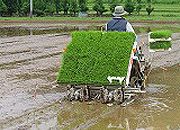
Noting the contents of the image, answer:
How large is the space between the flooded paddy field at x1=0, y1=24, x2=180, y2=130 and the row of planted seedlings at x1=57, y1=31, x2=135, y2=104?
0.45 metres

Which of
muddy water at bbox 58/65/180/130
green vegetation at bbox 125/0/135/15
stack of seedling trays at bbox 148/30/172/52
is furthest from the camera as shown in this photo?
green vegetation at bbox 125/0/135/15

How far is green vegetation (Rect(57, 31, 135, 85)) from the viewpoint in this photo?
1006 centimetres

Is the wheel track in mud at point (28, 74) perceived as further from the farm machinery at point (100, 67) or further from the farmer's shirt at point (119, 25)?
the farmer's shirt at point (119, 25)

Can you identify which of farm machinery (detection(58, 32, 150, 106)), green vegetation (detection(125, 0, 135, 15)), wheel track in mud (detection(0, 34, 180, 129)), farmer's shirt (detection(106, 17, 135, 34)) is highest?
farmer's shirt (detection(106, 17, 135, 34))

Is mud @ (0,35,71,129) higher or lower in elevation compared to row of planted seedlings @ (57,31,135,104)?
lower

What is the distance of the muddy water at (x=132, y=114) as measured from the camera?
847 cm

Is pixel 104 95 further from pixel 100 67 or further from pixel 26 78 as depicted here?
pixel 26 78

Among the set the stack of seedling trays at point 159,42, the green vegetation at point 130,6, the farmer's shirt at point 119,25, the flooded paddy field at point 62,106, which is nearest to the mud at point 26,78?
the flooded paddy field at point 62,106

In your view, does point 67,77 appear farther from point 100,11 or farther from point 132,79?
point 100,11

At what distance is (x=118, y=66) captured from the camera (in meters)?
10.0

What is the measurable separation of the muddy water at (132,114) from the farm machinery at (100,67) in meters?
0.30

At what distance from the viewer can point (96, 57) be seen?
1027 centimetres

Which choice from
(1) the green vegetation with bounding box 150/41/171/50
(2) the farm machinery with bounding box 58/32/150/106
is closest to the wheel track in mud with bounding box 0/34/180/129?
(2) the farm machinery with bounding box 58/32/150/106

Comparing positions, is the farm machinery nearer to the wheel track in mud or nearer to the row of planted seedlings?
the row of planted seedlings
